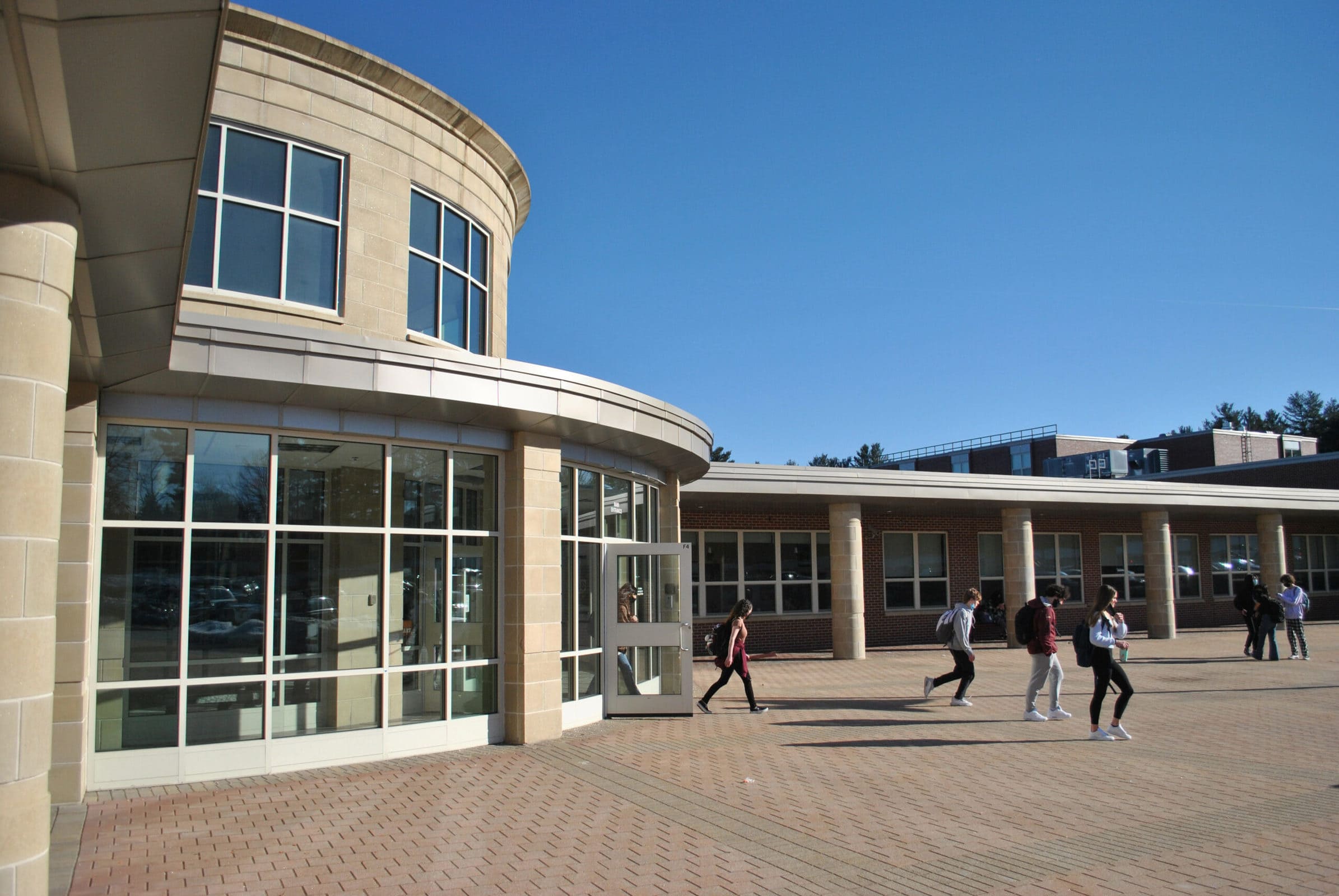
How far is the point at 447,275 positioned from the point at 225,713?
19.9ft

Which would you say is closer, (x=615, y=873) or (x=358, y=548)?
(x=615, y=873)

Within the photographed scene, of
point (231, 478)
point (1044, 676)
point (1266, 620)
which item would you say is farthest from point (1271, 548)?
point (231, 478)

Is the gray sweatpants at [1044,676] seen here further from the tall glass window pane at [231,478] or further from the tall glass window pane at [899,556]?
the tall glass window pane at [899,556]

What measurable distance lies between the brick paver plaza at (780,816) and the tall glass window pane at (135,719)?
0.46 m

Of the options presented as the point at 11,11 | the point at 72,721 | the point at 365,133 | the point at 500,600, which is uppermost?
the point at 365,133

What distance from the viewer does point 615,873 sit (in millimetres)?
6512

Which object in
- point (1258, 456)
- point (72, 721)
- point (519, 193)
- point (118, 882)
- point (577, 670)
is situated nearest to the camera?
point (118, 882)

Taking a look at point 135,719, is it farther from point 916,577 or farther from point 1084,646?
point 916,577

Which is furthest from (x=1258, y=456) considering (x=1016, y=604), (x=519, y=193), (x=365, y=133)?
(x=365, y=133)

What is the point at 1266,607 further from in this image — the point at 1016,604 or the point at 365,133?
the point at 365,133

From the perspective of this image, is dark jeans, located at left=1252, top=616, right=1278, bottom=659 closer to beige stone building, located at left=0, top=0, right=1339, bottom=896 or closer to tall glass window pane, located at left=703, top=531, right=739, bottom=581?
tall glass window pane, located at left=703, top=531, right=739, bottom=581

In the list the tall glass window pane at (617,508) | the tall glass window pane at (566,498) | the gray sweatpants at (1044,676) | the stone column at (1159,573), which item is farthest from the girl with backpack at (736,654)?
the stone column at (1159,573)

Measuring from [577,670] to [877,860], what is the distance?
6.17m

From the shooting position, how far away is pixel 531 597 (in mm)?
11344
